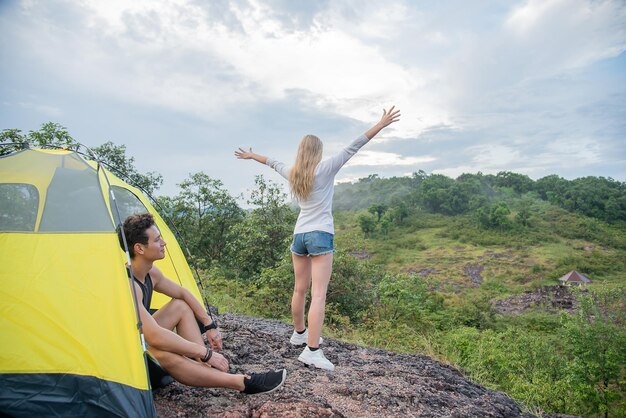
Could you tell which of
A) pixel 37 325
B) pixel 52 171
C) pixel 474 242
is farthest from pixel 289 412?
pixel 474 242

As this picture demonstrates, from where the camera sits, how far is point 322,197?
11.7ft

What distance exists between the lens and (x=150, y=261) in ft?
9.83

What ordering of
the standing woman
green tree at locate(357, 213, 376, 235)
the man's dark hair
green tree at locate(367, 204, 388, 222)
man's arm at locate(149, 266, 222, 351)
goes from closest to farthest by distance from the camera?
the man's dark hair < man's arm at locate(149, 266, 222, 351) < the standing woman < green tree at locate(357, 213, 376, 235) < green tree at locate(367, 204, 388, 222)

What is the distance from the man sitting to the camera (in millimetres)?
2697

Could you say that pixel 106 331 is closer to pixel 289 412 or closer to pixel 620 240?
pixel 289 412

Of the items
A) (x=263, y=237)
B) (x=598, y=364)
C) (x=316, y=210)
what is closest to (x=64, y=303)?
(x=316, y=210)

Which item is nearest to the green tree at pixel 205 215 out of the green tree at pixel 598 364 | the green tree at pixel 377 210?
the green tree at pixel 598 364

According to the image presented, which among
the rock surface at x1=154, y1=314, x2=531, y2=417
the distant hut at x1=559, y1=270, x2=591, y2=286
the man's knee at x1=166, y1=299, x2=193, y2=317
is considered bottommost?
the distant hut at x1=559, y1=270, x2=591, y2=286

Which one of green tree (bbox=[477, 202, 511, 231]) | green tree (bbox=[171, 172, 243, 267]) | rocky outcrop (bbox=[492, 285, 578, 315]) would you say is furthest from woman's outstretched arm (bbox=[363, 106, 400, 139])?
green tree (bbox=[477, 202, 511, 231])

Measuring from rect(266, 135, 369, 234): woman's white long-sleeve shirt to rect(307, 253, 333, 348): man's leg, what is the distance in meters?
0.25

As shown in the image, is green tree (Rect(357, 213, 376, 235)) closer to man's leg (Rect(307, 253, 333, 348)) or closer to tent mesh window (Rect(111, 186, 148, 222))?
tent mesh window (Rect(111, 186, 148, 222))

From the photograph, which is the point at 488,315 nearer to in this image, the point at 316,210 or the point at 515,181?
the point at 316,210

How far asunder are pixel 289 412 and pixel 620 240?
5343 centimetres

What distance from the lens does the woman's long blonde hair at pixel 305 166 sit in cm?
352
